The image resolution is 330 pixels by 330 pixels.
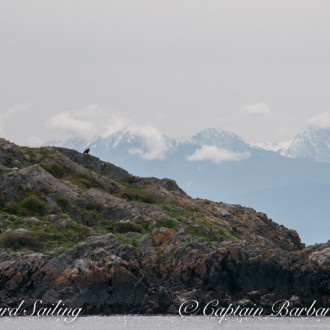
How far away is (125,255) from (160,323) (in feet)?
38.1

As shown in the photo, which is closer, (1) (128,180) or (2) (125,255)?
(2) (125,255)

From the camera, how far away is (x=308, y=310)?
95.4 m

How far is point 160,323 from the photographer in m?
83.7

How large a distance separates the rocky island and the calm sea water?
244 cm

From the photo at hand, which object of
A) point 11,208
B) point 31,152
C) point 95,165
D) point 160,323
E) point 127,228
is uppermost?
point 95,165

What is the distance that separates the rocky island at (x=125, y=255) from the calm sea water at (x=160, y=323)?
2.44 metres

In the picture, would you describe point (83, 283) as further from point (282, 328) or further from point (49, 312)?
point (282, 328)

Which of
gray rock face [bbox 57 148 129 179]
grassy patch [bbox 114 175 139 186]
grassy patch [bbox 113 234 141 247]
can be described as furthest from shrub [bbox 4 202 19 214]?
gray rock face [bbox 57 148 129 179]

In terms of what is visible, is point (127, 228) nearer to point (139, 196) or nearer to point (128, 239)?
point (128, 239)

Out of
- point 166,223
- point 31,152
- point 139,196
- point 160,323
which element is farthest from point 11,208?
point 160,323

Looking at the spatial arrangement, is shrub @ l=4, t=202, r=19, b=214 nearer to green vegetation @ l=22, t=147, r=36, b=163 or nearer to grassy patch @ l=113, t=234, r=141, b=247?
grassy patch @ l=113, t=234, r=141, b=247

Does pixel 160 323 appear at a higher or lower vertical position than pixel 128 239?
lower

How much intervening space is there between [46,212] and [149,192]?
1993cm

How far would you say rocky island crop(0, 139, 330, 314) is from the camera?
89312mm
